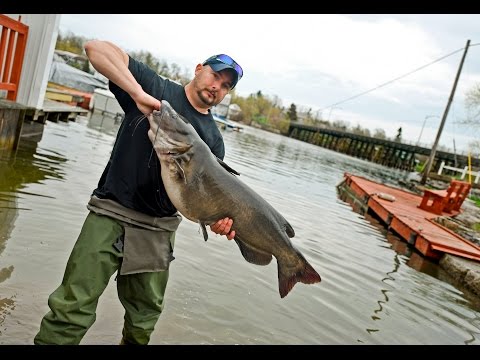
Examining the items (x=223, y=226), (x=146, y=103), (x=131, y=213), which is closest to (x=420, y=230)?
(x=223, y=226)

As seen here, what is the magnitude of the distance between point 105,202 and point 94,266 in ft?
1.31

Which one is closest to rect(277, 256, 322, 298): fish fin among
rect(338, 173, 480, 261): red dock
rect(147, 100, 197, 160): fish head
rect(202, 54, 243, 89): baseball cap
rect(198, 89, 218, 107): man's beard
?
rect(147, 100, 197, 160): fish head

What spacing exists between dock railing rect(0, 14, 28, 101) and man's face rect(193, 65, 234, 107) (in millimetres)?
7298

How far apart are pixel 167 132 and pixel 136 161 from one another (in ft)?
1.06

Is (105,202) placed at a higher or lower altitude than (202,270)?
higher

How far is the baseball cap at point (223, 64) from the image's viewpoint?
2877 mm

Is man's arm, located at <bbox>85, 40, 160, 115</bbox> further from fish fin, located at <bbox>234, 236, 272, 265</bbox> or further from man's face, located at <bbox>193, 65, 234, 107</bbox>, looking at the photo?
fish fin, located at <bbox>234, 236, 272, 265</bbox>

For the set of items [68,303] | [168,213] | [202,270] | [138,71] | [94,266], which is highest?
[138,71]

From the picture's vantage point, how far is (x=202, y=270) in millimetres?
5895

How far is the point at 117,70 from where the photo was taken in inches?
104

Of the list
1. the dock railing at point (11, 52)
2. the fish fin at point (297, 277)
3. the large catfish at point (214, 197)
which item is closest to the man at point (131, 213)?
the large catfish at point (214, 197)
